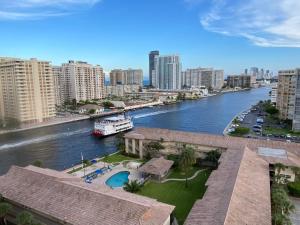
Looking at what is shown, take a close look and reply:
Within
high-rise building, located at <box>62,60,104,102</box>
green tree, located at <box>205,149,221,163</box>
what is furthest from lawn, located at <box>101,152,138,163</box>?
high-rise building, located at <box>62,60,104,102</box>

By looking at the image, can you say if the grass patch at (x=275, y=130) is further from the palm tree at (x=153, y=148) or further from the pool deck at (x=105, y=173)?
the pool deck at (x=105, y=173)

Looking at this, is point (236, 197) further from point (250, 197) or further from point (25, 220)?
point (25, 220)

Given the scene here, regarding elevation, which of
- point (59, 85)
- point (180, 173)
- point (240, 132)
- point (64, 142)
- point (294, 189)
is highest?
point (59, 85)

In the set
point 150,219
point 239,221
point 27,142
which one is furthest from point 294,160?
point 27,142

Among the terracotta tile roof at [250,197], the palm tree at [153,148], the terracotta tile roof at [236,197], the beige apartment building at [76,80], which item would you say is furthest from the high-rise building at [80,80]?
the terracotta tile roof at [250,197]

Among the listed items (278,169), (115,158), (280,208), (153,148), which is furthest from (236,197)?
(115,158)
